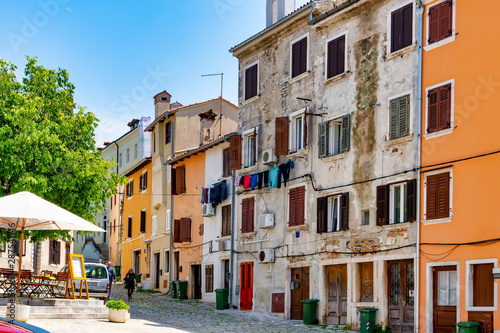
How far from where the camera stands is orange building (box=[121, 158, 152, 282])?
4794cm

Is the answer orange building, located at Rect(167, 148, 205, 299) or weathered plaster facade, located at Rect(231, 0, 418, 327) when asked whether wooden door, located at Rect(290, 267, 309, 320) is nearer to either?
weathered plaster facade, located at Rect(231, 0, 418, 327)

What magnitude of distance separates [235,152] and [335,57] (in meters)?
7.65

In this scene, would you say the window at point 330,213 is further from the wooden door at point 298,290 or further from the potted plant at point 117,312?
the potted plant at point 117,312

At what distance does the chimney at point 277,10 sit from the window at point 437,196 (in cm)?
1304

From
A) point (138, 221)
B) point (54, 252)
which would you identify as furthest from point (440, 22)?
point (54, 252)

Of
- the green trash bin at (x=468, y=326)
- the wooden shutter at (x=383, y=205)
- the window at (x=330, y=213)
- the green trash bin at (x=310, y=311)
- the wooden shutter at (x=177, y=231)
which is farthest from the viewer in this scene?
the wooden shutter at (x=177, y=231)

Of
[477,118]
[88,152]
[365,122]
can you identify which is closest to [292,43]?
[365,122]

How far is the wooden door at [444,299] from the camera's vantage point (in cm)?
2136

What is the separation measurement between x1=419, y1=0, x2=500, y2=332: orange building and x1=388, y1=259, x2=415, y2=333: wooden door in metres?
0.87

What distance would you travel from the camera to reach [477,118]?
2116 centimetres

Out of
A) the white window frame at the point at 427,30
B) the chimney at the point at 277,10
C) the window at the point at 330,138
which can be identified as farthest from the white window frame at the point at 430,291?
the chimney at the point at 277,10

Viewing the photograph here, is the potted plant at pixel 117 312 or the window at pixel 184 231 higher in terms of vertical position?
the window at pixel 184 231

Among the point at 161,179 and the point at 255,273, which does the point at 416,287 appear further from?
the point at 161,179

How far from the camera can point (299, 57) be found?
29.9 meters
